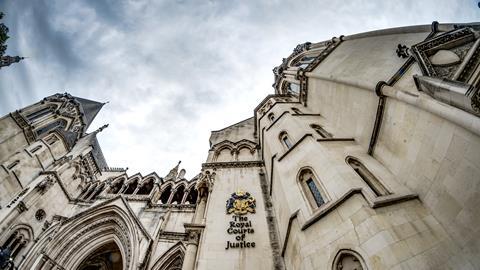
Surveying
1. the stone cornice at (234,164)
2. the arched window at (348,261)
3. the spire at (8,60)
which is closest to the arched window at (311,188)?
the arched window at (348,261)

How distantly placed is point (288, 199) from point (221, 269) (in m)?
3.31

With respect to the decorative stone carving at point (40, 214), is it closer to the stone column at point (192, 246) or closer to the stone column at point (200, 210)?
the stone column at point (200, 210)

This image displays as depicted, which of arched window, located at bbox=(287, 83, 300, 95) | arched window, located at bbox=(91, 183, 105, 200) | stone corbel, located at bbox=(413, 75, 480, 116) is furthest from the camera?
arched window, located at bbox=(287, 83, 300, 95)

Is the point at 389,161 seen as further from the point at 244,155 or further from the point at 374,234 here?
the point at 244,155

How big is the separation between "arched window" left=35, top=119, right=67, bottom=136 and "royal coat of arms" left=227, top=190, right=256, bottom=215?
19.3 meters

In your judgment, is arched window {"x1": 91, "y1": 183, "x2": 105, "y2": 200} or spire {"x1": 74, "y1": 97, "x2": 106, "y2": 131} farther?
spire {"x1": 74, "y1": 97, "x2": 106, "y2": 131}

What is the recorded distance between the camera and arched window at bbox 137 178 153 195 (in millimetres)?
15611

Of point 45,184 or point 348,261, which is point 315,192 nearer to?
point 348,261

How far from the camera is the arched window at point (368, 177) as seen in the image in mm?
5535

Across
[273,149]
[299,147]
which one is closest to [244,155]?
[273,149]

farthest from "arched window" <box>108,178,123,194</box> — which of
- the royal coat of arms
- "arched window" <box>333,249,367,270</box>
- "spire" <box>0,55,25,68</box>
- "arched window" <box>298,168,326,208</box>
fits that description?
"arched window" <box>333,249,367,270</box>

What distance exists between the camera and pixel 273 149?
10.3 meters

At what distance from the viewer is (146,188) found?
52.5 ft

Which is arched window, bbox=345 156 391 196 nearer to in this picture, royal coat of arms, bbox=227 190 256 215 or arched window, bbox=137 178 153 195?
royal coat of arms, bbox=227 190 256 215
